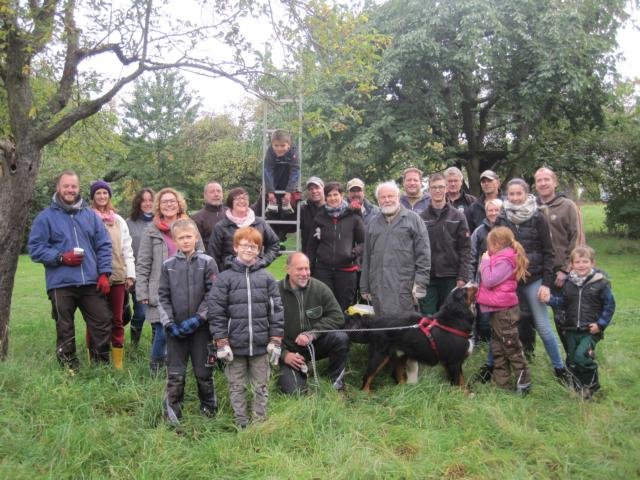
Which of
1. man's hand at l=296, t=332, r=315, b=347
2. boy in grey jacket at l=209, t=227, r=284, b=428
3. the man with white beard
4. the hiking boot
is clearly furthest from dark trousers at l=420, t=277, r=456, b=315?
boy in grey jacket at l=209, t=227, r=284, b=428

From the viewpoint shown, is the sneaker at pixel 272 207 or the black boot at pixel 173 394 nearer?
the black boot at pixel 173 394

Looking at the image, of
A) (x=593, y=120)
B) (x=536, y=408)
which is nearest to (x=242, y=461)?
(x=536, y=408)

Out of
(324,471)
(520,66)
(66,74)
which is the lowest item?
(324,471)

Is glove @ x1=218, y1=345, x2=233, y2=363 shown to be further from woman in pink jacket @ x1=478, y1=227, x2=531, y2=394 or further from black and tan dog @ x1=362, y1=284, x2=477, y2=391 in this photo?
woman in pink jacket @ x1=478, y1=227, x2=531, y2=394

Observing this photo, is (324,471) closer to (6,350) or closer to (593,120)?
(6,350)

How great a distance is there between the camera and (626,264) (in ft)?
48.3

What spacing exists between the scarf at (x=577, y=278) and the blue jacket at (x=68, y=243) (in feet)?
14.1

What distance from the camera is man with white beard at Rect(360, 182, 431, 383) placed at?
17.7 ft

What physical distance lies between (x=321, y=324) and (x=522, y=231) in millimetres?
2085

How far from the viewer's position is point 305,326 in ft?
17.0

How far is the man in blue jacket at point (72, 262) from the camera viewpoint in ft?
16.5

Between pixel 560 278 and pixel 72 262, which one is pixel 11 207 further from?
pixel 560 278

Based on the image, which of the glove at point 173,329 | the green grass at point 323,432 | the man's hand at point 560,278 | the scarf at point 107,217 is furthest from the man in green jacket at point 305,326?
the man's hand at point 560,278

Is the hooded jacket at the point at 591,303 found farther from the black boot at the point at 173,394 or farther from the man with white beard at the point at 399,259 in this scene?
the black boot at the point at 173,394
